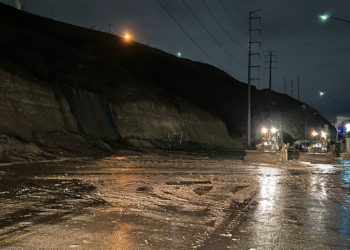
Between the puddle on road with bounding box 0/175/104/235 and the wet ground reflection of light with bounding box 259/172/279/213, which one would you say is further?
the wet ground reflection of light with bounding box 259/172/279/213

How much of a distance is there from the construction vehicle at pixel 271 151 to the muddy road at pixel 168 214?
15336mm

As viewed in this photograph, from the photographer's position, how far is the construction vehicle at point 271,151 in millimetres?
33906

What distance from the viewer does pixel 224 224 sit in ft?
31.1

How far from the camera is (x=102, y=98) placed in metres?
48.1

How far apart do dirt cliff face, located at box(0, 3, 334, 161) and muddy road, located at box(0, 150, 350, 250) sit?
1388 cm

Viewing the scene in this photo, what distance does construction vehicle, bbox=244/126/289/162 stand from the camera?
33.9 meters

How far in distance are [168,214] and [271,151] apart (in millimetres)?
25997

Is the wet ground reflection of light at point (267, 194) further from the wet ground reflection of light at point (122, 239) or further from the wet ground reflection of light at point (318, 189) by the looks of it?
the wet ground reflection of light at point (122, 239)

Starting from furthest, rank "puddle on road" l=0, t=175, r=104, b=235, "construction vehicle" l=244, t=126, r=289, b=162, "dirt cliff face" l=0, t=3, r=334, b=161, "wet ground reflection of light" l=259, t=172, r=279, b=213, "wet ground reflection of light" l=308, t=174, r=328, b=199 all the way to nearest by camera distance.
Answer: "dirt cliff face" l=0, t=3, r=334, b=161, "construction vehicle" l=244, t=126, r=289, b=162, "wet ground reflection of light" l=308, t=174, r=328, b=199, "wet ground reflection of light" l=259, t=172, r=279, b=213, "puddle on road" l=0, t=175, r=104, b=235

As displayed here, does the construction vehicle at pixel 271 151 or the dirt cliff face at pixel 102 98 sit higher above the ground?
the dirt cliff face at pixel 102 98

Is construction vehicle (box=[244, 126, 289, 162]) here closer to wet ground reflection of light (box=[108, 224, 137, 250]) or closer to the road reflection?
the road reflection

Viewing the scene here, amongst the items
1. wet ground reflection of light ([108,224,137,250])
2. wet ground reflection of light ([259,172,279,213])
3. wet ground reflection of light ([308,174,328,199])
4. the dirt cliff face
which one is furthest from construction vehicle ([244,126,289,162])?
wet ground reflection of light ([108,224,137,250])

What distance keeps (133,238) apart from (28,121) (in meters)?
28.5

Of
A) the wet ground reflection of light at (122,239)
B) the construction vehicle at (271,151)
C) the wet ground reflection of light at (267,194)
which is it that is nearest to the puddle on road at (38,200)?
the wet ground reflection of light at (122,239)
